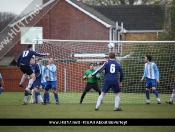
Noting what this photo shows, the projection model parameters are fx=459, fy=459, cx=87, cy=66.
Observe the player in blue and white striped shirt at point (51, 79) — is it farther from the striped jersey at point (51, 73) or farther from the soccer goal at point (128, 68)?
the soccer goal at point (128, 68)

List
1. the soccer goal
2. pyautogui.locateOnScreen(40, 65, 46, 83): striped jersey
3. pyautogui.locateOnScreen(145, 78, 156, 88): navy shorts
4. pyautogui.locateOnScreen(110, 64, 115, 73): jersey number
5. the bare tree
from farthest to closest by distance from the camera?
the soccer goal
pyautogui.locateOnScreen(40, 65, 46, 83): striped jersey
pyautogui.locateOnScreen(145, 78, 156, 88): navy shorts
pyautogui.locateOnScreen(110, 64, 115, 73): jersey number
the bare tree

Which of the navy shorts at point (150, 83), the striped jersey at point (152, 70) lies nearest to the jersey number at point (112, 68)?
the striped jersey at point (152, 70)

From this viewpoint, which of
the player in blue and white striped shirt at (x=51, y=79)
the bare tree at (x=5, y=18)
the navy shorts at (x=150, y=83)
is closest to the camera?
the bare tree at (x=5, y=18)

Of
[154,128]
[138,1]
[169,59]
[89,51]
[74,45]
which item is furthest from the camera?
[138,1]

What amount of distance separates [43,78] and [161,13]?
35176 millimetres

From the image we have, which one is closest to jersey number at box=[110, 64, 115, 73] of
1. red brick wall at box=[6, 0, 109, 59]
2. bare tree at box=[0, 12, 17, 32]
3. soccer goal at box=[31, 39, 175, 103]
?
soccer goal at box=[31, 39, 175, 103]

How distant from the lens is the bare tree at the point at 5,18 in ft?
17.1

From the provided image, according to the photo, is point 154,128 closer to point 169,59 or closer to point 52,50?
point 169,59

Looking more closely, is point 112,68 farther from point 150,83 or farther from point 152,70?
point 150,83

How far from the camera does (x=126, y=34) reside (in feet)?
171

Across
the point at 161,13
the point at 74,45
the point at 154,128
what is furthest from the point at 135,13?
the point at 154,128

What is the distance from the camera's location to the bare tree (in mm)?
5204

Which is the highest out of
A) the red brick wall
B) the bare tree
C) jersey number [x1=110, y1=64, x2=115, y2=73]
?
the red brick wall

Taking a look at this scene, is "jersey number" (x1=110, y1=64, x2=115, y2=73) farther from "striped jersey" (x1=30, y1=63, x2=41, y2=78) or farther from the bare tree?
the bare tree
